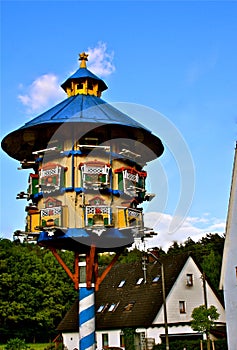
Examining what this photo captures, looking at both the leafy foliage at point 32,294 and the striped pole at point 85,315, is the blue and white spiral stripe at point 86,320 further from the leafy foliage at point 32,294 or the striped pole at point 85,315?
the leafy foliage at point 32,294

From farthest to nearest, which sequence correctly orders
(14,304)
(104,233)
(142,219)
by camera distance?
1. (14,304)
2. (142,219)
3. (104,233)

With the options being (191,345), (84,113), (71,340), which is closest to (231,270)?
(84,113)

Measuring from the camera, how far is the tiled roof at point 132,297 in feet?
96.8

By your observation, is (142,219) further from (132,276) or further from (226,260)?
(132,276)

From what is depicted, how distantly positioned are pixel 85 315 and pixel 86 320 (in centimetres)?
16

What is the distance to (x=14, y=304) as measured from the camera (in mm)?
44688

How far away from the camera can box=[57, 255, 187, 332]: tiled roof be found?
1161 inches

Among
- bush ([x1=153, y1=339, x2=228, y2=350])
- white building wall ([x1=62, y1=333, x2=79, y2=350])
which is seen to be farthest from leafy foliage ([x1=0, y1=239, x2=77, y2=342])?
bush ([x1=153, y1=339, x2=228, y2=350])

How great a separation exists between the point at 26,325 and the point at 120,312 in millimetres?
18250

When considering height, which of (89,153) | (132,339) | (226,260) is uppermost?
(89,153)

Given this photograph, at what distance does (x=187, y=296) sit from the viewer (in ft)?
A: 100

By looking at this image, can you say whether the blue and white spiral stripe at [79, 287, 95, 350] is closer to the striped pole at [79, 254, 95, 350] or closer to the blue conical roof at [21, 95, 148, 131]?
the striped pole at [79, 254, 95, 350]

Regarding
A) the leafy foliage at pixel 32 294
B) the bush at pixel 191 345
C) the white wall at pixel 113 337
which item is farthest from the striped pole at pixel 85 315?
the leafy foliage at pixel 32 294

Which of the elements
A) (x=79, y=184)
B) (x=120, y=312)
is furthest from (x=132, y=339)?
(x=79, y=184)
